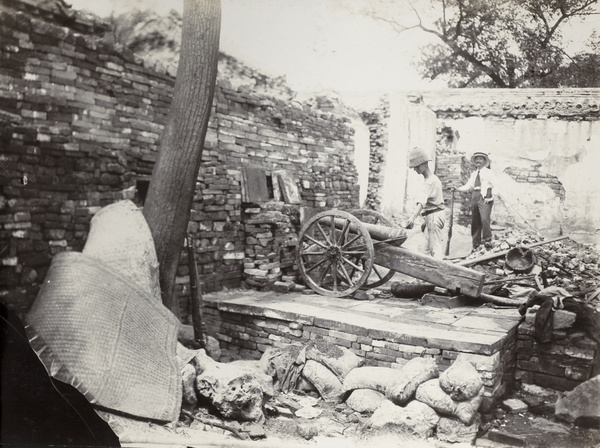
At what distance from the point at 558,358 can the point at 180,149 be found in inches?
Answer: 149

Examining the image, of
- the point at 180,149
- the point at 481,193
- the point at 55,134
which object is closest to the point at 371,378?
the point at 481,193

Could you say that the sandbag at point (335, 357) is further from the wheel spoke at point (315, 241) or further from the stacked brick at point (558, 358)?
the wheel spoke at point (315, 241)

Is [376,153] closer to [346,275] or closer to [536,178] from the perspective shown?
[346,275]

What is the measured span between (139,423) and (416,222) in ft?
12.7

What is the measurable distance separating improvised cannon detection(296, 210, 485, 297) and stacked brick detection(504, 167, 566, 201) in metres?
1.19

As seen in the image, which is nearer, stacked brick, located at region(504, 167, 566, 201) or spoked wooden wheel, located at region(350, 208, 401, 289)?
stacked brick, located at region(504, 167, 566, 201)

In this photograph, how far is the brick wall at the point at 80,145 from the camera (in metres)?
3.64

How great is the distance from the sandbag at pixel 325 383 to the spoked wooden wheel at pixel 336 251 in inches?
60.6

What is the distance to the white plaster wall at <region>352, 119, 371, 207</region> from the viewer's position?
711 cm

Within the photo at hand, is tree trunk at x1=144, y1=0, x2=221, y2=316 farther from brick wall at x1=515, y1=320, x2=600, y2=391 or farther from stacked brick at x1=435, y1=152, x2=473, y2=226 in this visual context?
brick wall at x1=515, y1=320, x2=600, y2=391

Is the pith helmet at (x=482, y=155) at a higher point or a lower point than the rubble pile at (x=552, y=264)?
higher

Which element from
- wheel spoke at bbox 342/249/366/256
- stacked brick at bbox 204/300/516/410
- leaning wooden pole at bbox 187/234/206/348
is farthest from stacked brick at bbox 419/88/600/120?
leaning wooden pole at bbox 187/234/206/348

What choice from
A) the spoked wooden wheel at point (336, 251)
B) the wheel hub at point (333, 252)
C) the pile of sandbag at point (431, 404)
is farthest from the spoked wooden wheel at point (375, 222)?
the pile of sandbag at point (431, 404)

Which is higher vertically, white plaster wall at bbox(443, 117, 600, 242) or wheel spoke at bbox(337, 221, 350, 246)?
white plaster wall at bbox(443, 117, 600, 242)
